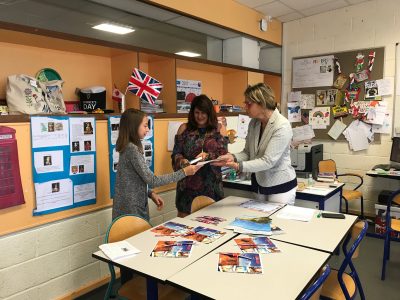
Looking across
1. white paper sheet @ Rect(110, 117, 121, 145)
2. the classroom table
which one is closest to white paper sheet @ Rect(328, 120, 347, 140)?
white paper sheet @ Rect(110, 117, 121, 145)

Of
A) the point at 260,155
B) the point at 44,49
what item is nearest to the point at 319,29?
the point at 260,155

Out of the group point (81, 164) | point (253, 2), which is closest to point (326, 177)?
point (253, 2)

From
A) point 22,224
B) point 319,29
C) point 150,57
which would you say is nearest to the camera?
point 22,224

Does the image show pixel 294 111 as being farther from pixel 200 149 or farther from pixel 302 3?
pixel 200 149

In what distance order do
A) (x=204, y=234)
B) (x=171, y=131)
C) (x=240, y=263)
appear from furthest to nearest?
(x=171, y=131)
(x=204, y=234)
(x=240, y=263)

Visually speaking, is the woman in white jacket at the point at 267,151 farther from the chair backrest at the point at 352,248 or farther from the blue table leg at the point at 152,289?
the blue table leg at the point at 152,289

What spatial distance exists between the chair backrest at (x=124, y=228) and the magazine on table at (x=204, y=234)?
36 cm

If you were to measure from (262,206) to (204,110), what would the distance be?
90 cm

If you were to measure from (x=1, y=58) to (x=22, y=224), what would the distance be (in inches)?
46.7

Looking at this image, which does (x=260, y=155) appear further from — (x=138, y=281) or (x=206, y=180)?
(x=138, y=281)

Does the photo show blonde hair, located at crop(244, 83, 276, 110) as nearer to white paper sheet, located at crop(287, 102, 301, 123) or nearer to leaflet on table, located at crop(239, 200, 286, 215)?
leaflet on table, located at crop(239, 200, 286, 215)

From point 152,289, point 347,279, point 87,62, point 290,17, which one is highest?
point 290,17

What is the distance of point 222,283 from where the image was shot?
1362 mm

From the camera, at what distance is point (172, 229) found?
198 centimetres
